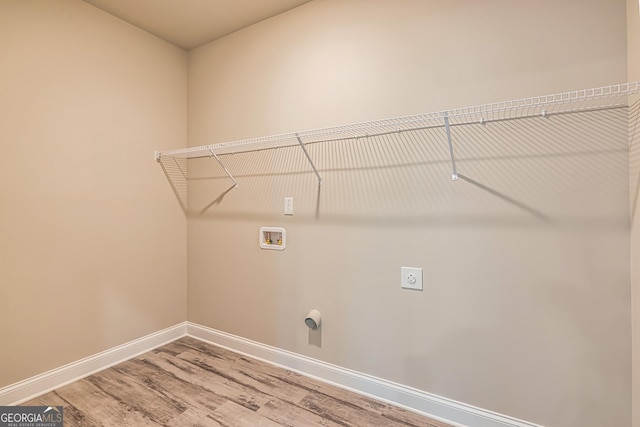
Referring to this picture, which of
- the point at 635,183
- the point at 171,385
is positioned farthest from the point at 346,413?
the point at 635,183

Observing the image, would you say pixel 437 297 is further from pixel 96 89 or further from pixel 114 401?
pixel 96 89

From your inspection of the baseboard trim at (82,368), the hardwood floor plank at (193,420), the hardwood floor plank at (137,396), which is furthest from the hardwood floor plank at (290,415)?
the baseboard trim at (82,368)

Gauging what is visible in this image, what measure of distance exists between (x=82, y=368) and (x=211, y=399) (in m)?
0.97

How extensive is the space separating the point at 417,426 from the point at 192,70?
3.08 metres

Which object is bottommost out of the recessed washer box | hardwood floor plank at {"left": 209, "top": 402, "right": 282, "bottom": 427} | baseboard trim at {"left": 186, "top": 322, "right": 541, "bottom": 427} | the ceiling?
hardwood floor plank at {"left": 209, "top": 402, "right": 282, "bottom": 427}

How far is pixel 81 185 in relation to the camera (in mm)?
1954

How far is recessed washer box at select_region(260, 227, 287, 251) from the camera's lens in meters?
2.08

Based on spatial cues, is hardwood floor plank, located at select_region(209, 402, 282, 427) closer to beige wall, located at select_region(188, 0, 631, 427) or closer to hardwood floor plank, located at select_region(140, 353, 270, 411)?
hardwood floor plank, located at select_region(140, 353, 270, 411)

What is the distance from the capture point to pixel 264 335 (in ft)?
7.16

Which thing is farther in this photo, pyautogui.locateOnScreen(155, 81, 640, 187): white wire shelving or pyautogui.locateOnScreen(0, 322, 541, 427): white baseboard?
pyautogui.locateOnScreen(0, 322, 541, 427): white baseboard
